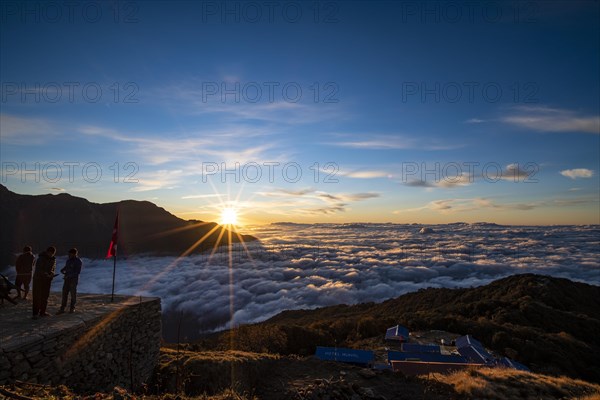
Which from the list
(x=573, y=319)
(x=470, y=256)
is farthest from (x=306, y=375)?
(x=470, y=256)

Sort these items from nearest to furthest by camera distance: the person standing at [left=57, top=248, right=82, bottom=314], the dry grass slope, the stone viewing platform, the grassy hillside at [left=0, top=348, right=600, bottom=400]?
1. the stone viewing platform
2. the person standing at [left=57, top=248, right=82, bottom=314]
3. the grassy hillside at [left=0, top=348, right=600, bottom=400]
4. the dry grass slope

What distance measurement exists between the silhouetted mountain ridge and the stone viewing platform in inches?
5819

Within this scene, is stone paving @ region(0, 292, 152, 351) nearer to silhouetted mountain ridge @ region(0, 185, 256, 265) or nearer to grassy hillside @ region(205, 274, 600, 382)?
grassy hillside @ region(205, 274, 600, 382)

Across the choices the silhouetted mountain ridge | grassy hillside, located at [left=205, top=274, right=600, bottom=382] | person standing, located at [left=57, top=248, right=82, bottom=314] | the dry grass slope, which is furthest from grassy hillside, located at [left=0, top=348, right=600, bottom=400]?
the silhouetted mountain ridge

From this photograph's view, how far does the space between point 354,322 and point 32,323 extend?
120ft

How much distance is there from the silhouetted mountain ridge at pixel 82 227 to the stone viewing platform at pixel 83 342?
147807mm

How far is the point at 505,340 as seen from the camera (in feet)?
105

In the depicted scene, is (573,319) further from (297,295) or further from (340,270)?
(340,270)

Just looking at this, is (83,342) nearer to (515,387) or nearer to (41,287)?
(41,287)

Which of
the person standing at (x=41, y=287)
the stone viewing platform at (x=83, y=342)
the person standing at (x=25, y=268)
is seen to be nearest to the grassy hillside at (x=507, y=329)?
the stone viewing platform at (x=83, y=342)

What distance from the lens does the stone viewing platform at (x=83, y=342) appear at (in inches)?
263

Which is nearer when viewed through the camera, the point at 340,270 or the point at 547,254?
the point at 340,270

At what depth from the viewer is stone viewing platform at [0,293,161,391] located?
6688 millimetres

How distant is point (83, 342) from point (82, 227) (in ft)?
608
